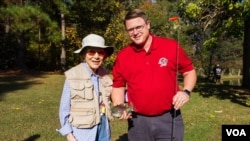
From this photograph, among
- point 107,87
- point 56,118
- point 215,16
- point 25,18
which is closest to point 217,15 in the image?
point 215,16

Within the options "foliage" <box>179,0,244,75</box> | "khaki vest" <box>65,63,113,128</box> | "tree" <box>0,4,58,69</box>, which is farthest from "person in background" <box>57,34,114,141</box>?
"tree" <box>0,4,58,69</box>

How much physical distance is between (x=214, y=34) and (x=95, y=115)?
11.8 meters

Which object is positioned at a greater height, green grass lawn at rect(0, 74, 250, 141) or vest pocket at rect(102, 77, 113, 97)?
vest pocket at rect(102, 77, 113, 97)

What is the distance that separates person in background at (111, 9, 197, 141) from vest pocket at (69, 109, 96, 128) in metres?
0.36

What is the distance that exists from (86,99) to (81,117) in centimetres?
18

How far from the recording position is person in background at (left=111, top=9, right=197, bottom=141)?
3557mm

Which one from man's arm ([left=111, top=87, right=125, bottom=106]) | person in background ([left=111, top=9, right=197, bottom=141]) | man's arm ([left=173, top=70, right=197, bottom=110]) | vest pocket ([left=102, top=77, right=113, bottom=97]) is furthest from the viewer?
vest pocket ([left=102, top=77, right=113, bottom=97])

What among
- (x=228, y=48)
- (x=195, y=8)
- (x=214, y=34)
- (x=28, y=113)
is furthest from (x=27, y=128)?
(x=228, y=48)

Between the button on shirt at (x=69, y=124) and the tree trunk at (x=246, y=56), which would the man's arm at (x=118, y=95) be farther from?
the tree trunk at (x=246, y=56)

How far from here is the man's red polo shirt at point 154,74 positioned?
356cm

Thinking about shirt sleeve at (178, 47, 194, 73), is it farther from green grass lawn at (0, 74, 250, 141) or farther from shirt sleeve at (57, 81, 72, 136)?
green grass lawn at (0, 74, 250, 141)

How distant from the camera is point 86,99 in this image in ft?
12.3

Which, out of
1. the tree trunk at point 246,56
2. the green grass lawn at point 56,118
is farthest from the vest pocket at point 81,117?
the tree trunk at point 246,56

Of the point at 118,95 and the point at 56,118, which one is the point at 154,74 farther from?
the point at 56,118
